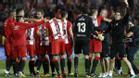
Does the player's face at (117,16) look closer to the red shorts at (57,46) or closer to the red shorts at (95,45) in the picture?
the red shorts at (95,45)

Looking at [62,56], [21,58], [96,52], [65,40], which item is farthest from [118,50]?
[21,58]

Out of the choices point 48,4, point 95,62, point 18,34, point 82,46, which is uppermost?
point 48,4

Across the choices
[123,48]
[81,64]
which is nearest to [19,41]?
[123,48]

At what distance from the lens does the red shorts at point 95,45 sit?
848 inches

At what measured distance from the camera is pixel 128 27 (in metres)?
22.0

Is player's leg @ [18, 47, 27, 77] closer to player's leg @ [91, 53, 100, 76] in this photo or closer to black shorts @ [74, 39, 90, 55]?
black shorts @ [74, 39, 90, 55]

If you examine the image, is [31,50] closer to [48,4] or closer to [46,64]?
[46,64]

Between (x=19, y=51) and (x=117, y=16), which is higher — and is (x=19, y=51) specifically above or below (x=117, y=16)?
below

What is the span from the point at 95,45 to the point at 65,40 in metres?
1.06

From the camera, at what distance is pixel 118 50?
827 inches

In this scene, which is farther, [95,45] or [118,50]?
[95,45]

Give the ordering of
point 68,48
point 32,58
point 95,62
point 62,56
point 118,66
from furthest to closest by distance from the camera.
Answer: point 118,66
point 32,58
point 68,48
point 95,62
point 62,56

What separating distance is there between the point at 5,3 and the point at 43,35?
1594 cm

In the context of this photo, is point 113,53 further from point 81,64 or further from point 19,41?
point 81,64
